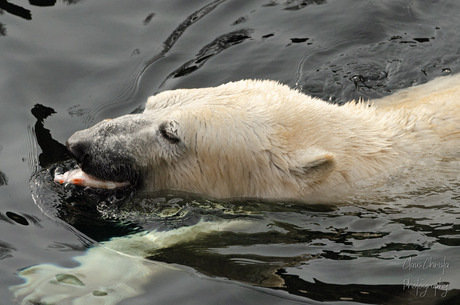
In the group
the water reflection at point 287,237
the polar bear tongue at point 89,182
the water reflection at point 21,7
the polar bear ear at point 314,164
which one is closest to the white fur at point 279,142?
the polar bear ear at point 314,164

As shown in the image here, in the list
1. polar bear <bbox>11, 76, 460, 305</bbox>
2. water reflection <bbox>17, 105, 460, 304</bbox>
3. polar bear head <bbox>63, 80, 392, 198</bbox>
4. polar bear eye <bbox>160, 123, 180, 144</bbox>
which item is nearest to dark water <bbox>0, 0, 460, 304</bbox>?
water reflection <bbox>17, 105, 460, 304</bbox>

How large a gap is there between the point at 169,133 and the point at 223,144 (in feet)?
1.55

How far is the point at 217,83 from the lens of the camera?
822cm

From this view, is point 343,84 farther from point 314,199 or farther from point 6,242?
point 6,242

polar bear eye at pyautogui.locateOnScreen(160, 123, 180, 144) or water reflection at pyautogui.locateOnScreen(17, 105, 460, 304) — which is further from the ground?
polar bear eye at pyautogui.locateOnScreen(160, 123, 180, 144)

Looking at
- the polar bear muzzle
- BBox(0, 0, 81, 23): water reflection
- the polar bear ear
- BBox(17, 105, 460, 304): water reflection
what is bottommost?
BBox(17, 105, 460, 304): water reflection

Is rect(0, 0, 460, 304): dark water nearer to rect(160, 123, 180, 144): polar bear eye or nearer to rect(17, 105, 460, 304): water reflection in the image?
rect(17, 105, 460, 304): water reflection

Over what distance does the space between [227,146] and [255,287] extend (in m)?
1.27

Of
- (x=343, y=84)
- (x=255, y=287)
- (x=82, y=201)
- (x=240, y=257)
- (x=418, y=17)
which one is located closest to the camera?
(x=255, y=287)

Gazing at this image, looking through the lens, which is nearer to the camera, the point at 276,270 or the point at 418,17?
the point at 276,270

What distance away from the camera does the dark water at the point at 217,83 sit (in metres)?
5.53

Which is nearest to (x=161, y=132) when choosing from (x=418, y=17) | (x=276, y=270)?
(x=276, y=270)

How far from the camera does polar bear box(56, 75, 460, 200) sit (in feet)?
19.5

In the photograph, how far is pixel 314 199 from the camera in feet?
20.0
